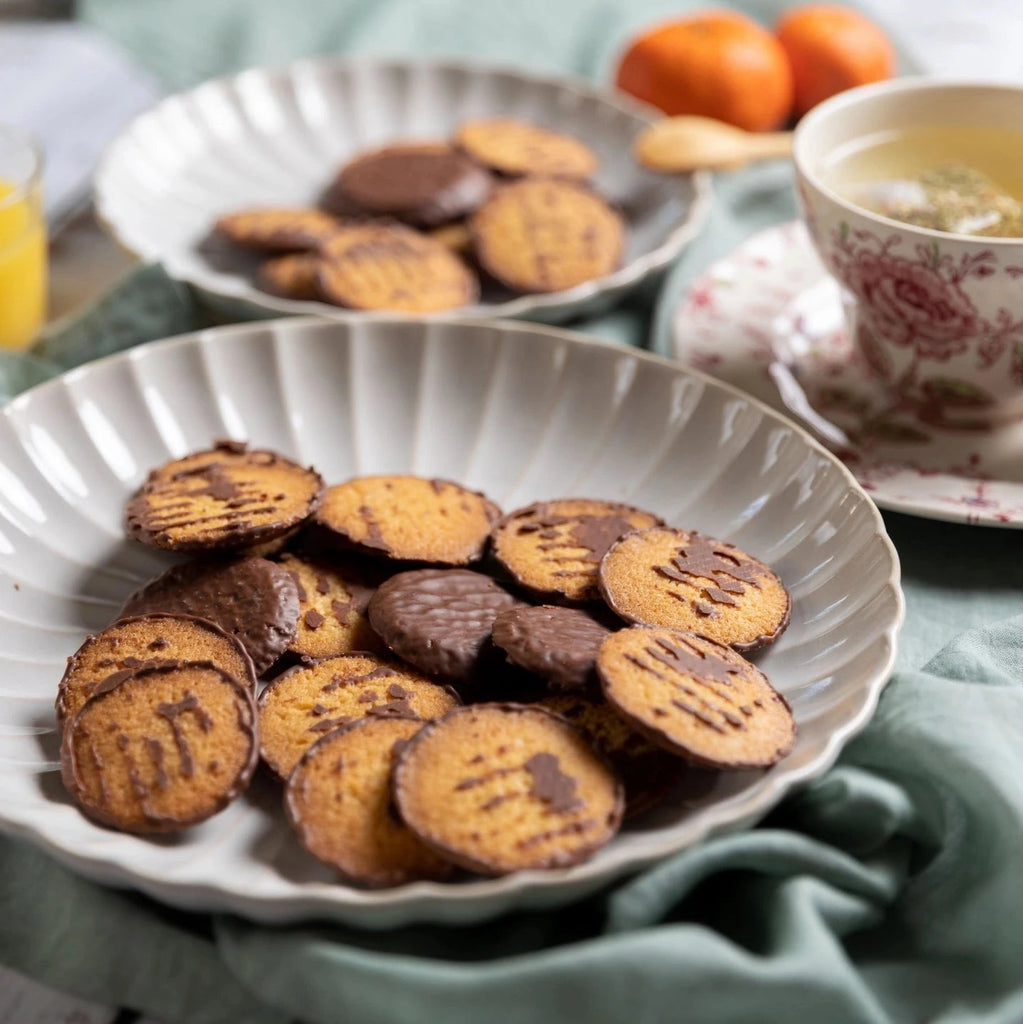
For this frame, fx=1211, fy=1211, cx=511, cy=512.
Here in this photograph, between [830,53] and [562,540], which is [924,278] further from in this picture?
[830,53]

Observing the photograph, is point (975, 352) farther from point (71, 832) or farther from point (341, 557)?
point (71, 832)

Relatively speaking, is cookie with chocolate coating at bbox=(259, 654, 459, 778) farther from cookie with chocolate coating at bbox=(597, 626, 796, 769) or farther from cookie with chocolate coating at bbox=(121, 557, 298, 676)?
cookie with chocolate coating at bbox=(597, 626, 796, 769)

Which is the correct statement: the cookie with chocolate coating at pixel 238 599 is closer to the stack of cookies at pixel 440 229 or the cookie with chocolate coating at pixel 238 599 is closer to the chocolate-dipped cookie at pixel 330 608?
the chocolate-dipped cookie at pixel 330 608

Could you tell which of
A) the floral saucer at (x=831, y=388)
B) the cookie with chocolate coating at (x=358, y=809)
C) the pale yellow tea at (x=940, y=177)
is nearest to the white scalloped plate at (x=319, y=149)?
the floral saucer at (x=831, y=388)

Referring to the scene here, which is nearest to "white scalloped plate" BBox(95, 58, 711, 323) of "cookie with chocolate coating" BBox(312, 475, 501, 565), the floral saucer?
the floral saucer

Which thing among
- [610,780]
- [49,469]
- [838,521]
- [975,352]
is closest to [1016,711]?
[838,521]

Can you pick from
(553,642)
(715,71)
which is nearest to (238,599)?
(553,642)
